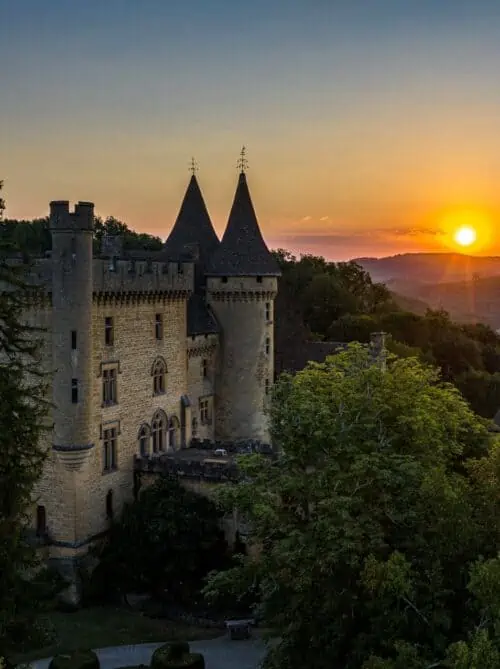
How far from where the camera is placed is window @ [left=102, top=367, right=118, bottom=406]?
33312 millimetres

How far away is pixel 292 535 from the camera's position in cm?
2080

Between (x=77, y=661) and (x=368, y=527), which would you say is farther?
(x=77, y=661)

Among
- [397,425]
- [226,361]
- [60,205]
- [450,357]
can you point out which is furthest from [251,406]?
[450,357]

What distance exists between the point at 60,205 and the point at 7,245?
37.4 ft

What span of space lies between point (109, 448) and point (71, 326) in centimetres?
557

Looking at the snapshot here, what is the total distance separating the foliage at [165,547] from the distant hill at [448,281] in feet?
348

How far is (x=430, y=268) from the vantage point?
179000 millimetres

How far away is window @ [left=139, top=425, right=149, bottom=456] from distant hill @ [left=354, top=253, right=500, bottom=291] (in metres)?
134

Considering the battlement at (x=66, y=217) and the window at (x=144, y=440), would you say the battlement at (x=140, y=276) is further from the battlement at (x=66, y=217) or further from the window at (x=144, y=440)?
the window at (x=144, y=440)

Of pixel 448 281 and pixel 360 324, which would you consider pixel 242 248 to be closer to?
pixel 360 324

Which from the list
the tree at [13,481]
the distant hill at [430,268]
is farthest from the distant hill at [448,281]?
the tree at [13,481]

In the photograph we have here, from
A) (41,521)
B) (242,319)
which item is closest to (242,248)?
(242,319)

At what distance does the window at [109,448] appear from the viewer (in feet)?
110

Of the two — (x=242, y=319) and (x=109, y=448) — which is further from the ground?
(x=242, y=319)
